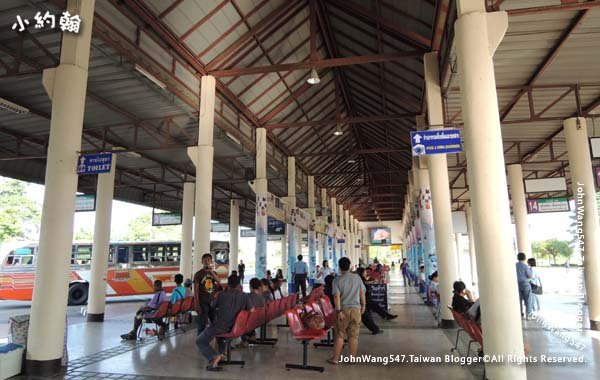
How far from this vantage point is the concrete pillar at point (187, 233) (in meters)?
16.1

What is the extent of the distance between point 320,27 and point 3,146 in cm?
1209

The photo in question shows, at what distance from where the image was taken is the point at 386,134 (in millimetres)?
20516

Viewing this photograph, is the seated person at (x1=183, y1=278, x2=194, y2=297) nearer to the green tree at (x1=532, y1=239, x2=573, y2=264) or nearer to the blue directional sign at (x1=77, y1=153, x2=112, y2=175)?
the blue directional sign at (x1=77, y1=153, x2=112, y2=175)

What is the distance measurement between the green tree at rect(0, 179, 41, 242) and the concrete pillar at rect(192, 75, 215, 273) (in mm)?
22545

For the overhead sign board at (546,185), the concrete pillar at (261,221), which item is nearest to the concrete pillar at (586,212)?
the overhead sign board at (546,185)

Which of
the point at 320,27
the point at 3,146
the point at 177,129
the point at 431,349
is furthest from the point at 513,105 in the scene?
the point at 3,146

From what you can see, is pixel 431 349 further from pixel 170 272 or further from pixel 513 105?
pixel 170 272

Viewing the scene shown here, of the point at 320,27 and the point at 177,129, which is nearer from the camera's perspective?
the point at 320,27

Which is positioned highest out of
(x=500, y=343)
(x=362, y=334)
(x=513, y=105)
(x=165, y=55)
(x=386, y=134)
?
(x=386, y=134)

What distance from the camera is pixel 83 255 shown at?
1616 centimetres

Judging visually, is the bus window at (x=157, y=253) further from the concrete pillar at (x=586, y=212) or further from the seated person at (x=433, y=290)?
the concrete pillar at (x=586, y=212)

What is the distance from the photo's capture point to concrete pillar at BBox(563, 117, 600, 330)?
350 inches

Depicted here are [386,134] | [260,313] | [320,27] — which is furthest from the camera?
[386,134]

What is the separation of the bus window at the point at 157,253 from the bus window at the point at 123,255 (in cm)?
102
